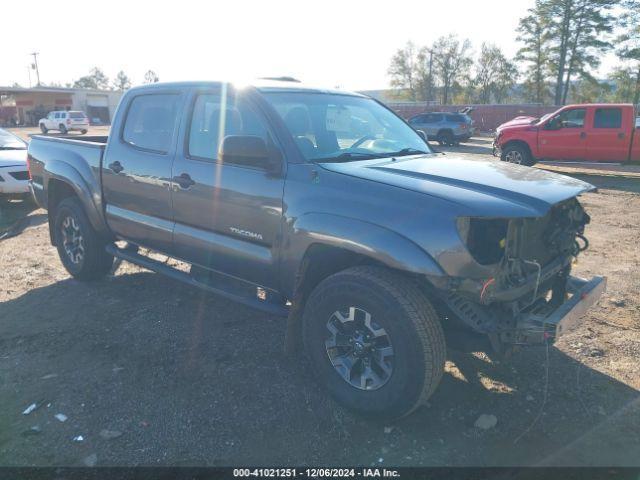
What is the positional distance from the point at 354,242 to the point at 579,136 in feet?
42.7

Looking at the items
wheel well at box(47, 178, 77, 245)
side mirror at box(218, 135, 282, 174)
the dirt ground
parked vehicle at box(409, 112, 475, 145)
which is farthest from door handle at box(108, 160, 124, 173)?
parked vehicle at box(409, 112, 475, 145)

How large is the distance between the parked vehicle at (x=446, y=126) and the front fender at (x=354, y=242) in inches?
848

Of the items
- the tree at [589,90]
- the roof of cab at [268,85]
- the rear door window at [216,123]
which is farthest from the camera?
the tree at [589,90]

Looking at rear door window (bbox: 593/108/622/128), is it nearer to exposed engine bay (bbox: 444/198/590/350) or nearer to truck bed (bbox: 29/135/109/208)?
exposed engine bay (bbox: 444/198/590/350)

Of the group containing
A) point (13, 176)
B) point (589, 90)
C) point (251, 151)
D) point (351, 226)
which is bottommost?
point (13, 176)

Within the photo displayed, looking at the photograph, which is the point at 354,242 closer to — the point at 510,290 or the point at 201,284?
the point at 510,290

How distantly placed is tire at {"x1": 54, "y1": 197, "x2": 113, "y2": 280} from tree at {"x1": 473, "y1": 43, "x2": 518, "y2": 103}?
204 feet

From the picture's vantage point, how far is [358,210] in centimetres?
295

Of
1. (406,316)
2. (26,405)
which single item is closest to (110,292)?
(26,405)

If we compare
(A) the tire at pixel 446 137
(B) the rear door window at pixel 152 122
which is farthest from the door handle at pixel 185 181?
(A) the tire at pixel 446 137

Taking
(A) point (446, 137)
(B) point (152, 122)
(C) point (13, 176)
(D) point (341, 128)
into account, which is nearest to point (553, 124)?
(A) point (446, 137)

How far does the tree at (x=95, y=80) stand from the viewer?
119 m

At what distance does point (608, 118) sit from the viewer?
1348cm

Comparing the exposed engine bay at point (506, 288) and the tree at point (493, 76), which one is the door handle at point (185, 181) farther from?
the tree at point (493, 76)
